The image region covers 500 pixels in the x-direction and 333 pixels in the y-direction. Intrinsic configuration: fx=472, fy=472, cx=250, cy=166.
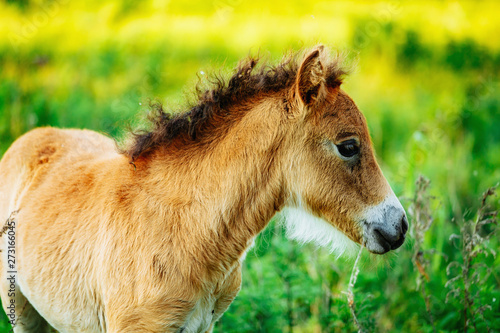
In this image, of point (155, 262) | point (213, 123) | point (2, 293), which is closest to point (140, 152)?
point (213, 123)

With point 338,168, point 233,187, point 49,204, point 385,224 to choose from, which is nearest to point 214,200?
point 233,187

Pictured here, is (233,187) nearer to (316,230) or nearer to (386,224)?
(316,230)

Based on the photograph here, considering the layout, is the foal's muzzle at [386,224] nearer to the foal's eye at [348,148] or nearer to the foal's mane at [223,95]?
the foal's eye at [348,148]

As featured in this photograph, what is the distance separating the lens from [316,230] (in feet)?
11.6

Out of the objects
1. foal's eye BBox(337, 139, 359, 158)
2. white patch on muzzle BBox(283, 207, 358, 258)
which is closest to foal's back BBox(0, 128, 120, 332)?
white patch on muzzle BBox(283, 207, 358, 258)

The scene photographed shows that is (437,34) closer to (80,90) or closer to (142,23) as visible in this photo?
(142,23)

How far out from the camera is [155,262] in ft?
10.1

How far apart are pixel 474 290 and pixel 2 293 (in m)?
4.35

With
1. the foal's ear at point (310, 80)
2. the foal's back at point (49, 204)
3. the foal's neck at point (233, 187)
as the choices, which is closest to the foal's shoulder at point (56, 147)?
the foal's back at point (49, 204)

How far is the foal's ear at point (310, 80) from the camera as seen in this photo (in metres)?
3.04

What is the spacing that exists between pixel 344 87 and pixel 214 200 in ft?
15.8

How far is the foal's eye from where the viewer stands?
3.18 metres

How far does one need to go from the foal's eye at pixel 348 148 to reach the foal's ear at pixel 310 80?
348 mm

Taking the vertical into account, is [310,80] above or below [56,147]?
above
